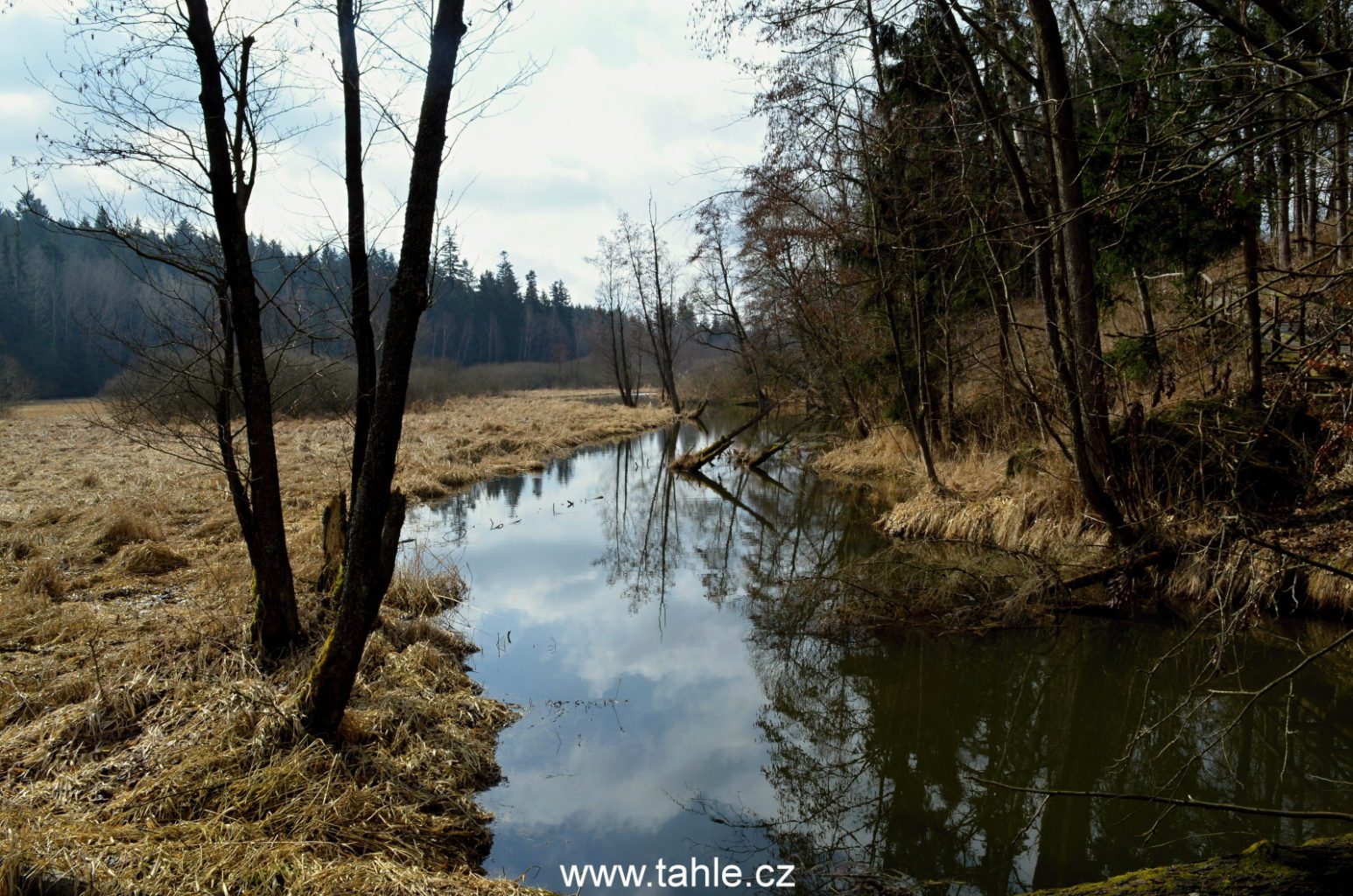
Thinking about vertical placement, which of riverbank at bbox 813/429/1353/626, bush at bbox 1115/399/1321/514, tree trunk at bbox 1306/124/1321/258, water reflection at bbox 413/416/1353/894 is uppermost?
tree trunk at bbox 1306/124/1321/258

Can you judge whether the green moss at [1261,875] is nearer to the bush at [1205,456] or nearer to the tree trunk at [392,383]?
the tree trunk at [392,383]

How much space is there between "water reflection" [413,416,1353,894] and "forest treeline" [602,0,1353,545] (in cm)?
145

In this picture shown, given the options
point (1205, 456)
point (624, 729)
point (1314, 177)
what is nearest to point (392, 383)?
point (624, 729)

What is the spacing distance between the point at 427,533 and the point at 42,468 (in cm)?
859

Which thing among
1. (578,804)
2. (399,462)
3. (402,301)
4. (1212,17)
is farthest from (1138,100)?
(399,462)

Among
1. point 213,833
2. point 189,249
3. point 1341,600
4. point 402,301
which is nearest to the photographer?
point 213,833

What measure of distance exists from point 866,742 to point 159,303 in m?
6.08

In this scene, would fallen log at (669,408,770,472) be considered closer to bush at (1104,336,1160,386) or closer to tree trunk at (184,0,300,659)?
bush at (1104,336,1160,386)

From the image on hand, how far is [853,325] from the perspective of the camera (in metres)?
16.4

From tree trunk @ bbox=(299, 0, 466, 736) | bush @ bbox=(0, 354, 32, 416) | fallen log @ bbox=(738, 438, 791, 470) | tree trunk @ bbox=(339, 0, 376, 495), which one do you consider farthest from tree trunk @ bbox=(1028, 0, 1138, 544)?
bush @ bbox=(0, 354, 32, 416)

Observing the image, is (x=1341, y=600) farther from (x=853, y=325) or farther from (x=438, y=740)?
(x=853, y=325)

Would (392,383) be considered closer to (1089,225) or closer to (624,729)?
(624,729)

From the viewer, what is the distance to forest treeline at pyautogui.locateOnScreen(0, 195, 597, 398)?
5.19 m

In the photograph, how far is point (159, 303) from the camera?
5770mm
